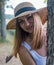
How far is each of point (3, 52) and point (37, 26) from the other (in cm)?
774

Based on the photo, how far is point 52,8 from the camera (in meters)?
1.42

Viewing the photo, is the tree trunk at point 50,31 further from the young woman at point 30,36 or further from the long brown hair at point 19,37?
A: the long brown hair at point 19,37

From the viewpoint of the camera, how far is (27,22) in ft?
7.88

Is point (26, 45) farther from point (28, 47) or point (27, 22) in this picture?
point (27, 22)

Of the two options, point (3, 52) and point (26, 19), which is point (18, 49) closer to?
point (26, 19)

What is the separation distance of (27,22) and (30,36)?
279 mm

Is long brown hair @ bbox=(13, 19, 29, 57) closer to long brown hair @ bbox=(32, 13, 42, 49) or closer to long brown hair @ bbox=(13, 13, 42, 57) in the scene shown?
long brown hair @ bbox=(13, 13, 42, 57)

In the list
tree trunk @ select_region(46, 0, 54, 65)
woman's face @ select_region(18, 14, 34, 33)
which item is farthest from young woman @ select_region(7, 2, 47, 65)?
tree trunk @ select_region(46, 0, 54, 65)

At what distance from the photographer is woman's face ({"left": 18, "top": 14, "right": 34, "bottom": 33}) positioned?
94.0 inches

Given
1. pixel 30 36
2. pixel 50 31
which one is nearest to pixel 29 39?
pixel 30 36

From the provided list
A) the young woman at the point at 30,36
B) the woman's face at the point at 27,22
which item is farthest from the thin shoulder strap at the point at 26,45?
the woman's face at the point at 27,22

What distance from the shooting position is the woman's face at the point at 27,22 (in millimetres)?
2389

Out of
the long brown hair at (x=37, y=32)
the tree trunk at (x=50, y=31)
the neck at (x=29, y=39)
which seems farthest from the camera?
the neck at (x=29, y=39)

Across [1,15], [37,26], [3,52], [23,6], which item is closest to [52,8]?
[37,26]
